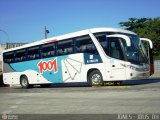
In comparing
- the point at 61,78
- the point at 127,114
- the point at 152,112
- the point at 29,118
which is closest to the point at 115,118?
the point at 127,114

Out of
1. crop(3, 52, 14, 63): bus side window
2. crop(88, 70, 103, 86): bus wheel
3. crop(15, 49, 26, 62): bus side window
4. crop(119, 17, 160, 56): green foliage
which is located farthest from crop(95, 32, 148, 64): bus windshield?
crop(119, 17, 160, 56): green foliage

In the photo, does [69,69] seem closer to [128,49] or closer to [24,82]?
[128,49]

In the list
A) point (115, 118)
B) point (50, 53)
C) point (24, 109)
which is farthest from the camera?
point (50, 53)

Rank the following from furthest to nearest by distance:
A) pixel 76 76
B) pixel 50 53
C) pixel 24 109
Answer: pixel 50 53 < pixel 76 76 < pixel 24 109

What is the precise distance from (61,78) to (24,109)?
10.8 m

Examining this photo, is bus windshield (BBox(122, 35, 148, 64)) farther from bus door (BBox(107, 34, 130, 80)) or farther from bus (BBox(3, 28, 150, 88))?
bus door (BBox(107, 34, 130, 80))

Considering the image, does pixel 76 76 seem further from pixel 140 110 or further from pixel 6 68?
pixel 140 110

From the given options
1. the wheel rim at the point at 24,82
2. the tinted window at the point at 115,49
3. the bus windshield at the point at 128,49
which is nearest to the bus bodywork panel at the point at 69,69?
the tinted window at the point at 115,49

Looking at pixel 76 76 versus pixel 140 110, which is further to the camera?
pixel 76 76

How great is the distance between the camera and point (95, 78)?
2084 cm

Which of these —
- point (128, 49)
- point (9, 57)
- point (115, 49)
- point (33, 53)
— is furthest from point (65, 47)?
point (9, 57)

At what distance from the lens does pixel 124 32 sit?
818 inches

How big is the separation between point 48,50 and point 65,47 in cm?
191

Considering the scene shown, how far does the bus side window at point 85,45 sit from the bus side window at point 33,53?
4357 mm
